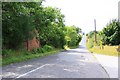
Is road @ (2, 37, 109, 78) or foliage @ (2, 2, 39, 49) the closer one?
road @ (2, 37, 109, 78)

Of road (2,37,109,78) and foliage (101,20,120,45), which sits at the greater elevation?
foliage (101,20,120,45)

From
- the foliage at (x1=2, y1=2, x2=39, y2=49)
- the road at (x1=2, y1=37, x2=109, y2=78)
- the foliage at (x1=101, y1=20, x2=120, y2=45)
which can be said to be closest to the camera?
the road at (x1=2, y1=37, x2=109, y2=78)

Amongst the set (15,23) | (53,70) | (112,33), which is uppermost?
(15,23)

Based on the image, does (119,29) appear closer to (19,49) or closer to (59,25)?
(59,25)

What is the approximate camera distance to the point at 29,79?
1311 centimetres

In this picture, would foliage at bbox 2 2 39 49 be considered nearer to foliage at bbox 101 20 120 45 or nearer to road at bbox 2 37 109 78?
road at bbox 2 37 109 78

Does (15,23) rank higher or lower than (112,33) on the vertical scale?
higher

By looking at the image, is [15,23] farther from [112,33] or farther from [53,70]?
[112,33]

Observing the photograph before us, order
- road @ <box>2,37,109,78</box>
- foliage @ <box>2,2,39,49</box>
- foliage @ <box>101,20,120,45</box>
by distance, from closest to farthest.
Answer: road @ <box>2,37,109,78</box> < foliage @ <box>2,2,39,49</box> < foliage @ <box>101,20,120,45</box>

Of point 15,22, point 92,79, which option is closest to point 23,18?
point 15,22

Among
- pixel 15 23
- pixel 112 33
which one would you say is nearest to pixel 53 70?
pixel 15 23

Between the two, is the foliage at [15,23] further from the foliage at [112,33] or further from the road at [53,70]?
the foliage at [112,33]

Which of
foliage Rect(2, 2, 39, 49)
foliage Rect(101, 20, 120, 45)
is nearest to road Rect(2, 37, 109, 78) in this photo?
foliage Rect(2, 2, 39, 49)

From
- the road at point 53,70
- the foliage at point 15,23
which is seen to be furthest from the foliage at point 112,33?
the road at point 53,70
